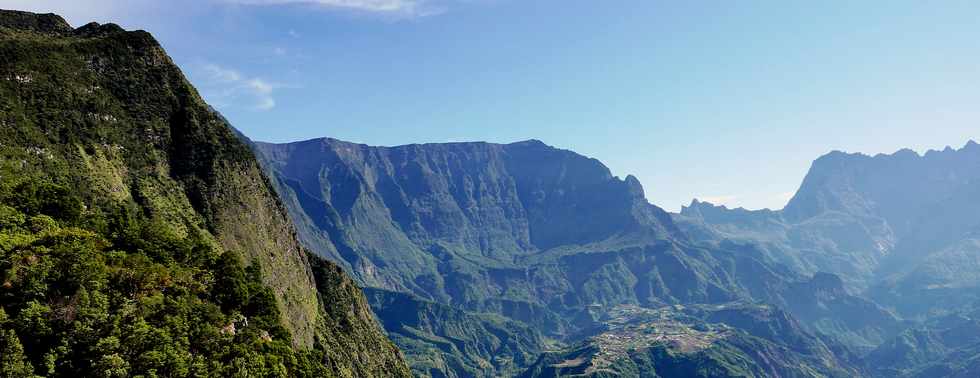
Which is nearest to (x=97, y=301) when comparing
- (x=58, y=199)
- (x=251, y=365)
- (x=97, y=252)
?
(x=97, y=252)

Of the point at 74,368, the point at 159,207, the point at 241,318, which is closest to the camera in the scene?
the point at 74,368

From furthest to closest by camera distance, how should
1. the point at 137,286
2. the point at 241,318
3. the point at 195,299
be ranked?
the point at 241,318, the point at 195,299, the point at 137,286

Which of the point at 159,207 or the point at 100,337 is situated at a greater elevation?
the point at 159,207

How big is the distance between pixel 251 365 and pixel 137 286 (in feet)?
80.2

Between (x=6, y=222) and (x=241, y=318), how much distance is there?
45253 mm

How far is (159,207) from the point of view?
192 meters

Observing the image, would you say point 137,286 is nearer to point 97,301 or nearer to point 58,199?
point 97,301

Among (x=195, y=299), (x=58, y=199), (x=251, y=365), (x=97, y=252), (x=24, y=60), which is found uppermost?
(x=24, y=60)

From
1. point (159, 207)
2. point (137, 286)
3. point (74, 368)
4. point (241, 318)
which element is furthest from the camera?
point (159, 207)

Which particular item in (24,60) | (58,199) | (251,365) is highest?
(24,60)

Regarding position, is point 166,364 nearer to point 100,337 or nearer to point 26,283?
point 100,337

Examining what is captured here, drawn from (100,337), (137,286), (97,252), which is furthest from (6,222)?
(100,337)

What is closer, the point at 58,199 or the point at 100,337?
the point at 100,337

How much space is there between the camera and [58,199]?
13888 cm
